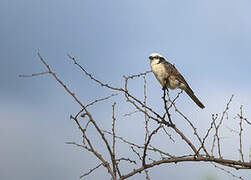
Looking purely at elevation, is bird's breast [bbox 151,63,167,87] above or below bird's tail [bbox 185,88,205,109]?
above

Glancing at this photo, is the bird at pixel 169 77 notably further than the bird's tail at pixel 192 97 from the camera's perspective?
No

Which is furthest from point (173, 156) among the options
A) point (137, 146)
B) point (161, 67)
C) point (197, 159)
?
point (161, 67)

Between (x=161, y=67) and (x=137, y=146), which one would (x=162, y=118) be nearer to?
(x=137, y=146)

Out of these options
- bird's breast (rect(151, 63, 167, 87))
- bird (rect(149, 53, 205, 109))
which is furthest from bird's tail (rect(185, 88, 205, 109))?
bird's breast (rect(151, 63, 167, 87))

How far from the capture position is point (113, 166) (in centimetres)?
219

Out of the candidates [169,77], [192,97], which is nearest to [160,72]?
[169,77]

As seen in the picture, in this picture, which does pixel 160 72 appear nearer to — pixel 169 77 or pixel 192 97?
pixel 169 77

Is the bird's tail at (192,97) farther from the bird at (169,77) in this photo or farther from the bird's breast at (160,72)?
the bird's breast at (160,72)

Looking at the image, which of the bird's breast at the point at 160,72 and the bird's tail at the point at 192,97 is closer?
the bird's breast at the point at 160,72

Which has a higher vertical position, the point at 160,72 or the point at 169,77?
the point at 160,72

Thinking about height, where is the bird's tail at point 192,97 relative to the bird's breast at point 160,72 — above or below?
below

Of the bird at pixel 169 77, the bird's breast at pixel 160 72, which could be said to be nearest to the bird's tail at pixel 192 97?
the bird at pixel 169 77

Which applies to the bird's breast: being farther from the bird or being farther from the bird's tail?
the bird's tail

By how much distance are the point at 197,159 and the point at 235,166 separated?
1.05 ft
